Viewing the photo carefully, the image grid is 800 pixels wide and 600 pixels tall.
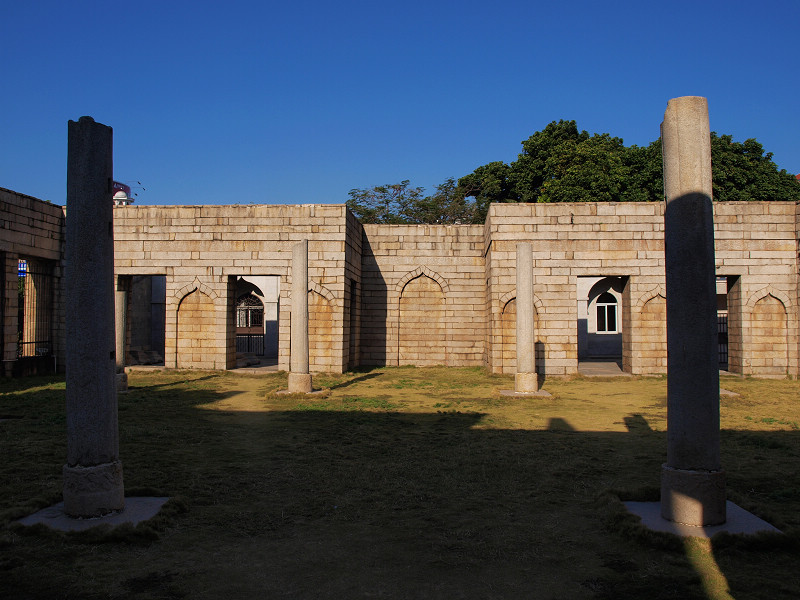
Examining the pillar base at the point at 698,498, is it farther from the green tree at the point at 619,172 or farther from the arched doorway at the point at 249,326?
the green tree at the point at 619,172

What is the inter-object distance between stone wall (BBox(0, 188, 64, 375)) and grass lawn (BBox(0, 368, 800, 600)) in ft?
17.8

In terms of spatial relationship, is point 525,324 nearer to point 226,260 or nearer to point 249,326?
point 226,260

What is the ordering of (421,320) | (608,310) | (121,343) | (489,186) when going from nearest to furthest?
(121,343)
(421,320)
(608,310)
(489,186)

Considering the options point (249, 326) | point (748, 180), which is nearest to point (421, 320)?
point (249, 326)

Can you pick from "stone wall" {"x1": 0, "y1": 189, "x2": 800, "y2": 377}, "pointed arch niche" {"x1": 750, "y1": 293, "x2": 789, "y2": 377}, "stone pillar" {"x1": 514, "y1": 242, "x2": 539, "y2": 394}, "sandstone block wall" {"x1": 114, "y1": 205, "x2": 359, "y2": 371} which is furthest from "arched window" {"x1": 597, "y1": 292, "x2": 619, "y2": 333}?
"stone pillar" {"x1": 514, "y1": 242, "x2": 539, "y2": 394}

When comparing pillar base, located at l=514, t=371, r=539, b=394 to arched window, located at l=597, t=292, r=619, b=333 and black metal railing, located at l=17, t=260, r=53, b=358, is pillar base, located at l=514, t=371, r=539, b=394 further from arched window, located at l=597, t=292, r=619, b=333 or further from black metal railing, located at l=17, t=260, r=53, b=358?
arched window, located at l=597, t=292, r=619, b=333

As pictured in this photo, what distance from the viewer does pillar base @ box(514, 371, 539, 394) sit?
12188mm

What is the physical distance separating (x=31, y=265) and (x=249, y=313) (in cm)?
1237

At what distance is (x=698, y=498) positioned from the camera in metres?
4.22

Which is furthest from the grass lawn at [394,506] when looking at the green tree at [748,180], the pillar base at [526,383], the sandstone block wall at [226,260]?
the green tree at [748,180]

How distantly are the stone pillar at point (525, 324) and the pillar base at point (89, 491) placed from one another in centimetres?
903

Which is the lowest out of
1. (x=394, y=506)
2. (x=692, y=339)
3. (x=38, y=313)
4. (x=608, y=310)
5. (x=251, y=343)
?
(x=394, y=506)

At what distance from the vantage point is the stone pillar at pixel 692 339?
4258mm

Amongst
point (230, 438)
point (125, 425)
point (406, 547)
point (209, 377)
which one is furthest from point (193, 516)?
point (209, 377)
